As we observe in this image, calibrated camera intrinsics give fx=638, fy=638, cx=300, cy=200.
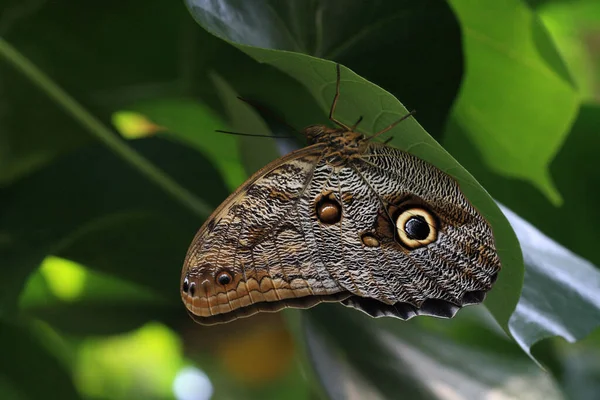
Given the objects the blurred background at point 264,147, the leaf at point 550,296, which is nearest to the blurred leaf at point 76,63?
the blurred background at point 264,147

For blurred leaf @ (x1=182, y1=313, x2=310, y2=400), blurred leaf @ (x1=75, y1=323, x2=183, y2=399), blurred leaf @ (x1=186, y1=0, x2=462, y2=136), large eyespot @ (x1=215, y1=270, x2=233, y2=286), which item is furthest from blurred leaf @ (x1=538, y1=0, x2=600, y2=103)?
blurred leaf @ (x1=75, y1=323, x2=183, y2=399)

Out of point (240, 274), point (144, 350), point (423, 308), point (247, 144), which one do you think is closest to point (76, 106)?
point (247, 144)

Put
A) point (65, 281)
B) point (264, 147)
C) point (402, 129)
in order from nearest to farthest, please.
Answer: point (402, 129)
point (264, 147)
point (65, 281)

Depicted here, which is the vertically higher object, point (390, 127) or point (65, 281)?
point (390, 127)

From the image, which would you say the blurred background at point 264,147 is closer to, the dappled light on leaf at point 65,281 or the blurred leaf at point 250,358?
the dappled light on leaf at point 65,281

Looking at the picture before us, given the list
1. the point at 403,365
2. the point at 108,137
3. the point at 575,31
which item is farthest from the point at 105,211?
the point at 575,31

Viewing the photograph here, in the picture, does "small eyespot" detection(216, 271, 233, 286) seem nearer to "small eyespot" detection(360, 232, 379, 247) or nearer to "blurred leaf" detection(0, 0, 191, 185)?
"small eyespot" detection(360, 232, 379, 247)

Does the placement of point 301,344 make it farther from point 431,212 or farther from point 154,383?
point 154,383

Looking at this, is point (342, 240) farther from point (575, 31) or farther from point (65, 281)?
point (575, 31)
